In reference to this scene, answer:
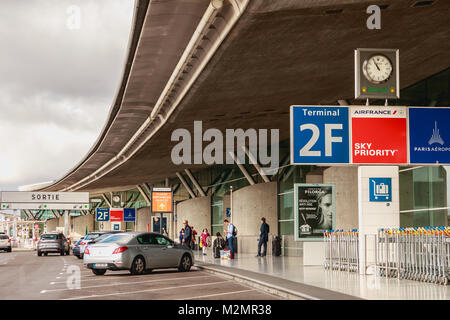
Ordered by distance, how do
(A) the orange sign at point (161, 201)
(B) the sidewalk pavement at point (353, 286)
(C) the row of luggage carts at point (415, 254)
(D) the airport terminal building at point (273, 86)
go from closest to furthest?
1. (B) the sidewalk pavement at point (353, 286)
2. (C) the row of luggage carts at point (415, 254)
3. (D) the airport terminal building at point (273, 86)
4. (A) the orange sign at point (161, 201)

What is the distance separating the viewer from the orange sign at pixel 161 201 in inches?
1521

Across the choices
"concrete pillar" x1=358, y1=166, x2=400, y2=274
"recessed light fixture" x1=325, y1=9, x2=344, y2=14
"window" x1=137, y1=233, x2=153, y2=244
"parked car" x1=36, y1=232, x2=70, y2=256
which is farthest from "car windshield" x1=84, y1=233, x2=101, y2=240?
"recessed light fixture" x1=325, y1=9, x2=344, y2=14

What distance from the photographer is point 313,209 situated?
78.6 feet

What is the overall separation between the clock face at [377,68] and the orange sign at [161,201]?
2224cm

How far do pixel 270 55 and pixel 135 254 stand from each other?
7805 millimetres

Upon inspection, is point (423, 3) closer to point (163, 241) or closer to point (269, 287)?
point (269, 287)

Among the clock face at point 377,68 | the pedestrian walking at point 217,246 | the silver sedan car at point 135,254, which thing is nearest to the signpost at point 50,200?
the pedestrian walking at point 217,246

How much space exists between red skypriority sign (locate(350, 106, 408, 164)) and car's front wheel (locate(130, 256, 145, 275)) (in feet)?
26.4

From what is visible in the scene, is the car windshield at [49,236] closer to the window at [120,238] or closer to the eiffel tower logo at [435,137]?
the window at [120,238]

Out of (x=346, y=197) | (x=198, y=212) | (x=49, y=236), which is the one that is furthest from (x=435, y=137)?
(x=198, y=212)

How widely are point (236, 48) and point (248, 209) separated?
23.6 m

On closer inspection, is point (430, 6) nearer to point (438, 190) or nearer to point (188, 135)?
point (438, 190)

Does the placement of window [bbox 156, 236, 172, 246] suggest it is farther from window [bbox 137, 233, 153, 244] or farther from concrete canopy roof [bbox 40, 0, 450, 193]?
concrete canopy roof [bbox 40, 0, 450, 193]

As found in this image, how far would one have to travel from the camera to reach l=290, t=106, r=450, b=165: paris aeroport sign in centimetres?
1823
